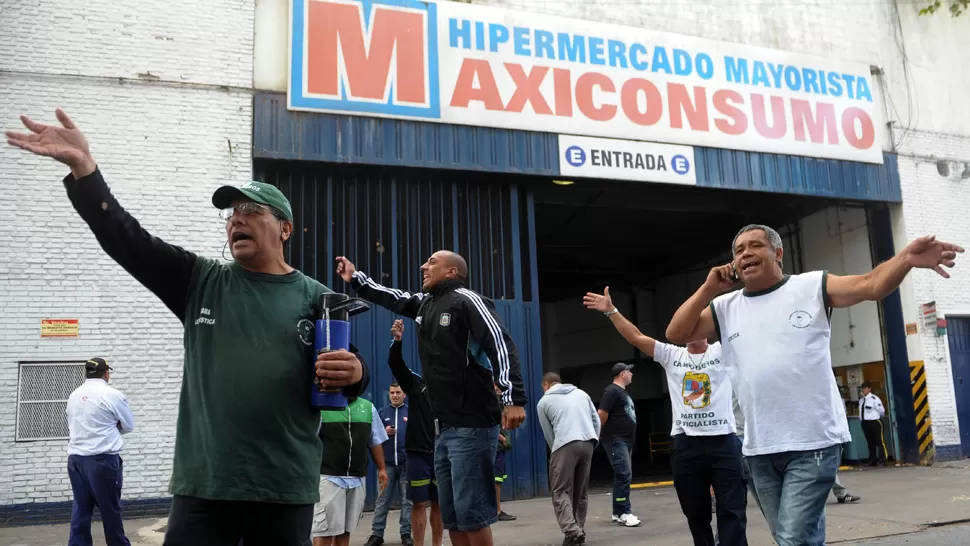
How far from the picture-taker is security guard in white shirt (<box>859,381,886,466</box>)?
56.6 ft

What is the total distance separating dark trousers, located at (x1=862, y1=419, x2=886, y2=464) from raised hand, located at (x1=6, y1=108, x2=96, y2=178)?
1802 cm

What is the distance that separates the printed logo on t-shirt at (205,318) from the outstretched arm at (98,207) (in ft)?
0.55

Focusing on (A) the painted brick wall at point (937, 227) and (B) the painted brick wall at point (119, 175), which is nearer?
(B) the painted brick wall at point (119, 175)

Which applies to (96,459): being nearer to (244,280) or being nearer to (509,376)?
(509,376)

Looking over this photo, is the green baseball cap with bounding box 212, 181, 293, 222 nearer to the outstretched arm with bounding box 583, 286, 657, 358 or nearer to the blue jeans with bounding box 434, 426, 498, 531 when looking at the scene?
the blue jeans with bounding box 434, 426, 498, 531

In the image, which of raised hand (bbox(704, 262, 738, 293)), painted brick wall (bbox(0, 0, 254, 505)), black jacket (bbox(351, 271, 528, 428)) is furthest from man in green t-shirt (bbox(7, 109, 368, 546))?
painted brick wall (bbox(0, 0, 254, 505))

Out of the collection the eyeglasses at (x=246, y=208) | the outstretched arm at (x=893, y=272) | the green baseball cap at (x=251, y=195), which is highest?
the green baseball cap at (x=251, y=195)

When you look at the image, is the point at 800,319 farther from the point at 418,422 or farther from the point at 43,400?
the point at 43,400

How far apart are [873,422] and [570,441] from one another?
453 inches

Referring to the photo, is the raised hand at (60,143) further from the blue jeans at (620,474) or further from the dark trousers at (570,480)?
the blue jeans at (620,474)

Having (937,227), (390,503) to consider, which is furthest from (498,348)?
(937,227)

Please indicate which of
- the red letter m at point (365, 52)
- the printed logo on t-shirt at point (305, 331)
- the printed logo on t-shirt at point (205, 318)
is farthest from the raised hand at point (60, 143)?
the red letter m at point (365, 52)

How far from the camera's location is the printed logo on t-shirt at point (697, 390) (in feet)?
20.4

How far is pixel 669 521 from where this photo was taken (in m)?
10.0
